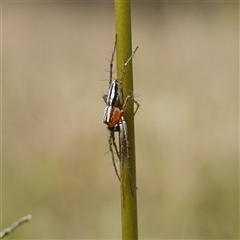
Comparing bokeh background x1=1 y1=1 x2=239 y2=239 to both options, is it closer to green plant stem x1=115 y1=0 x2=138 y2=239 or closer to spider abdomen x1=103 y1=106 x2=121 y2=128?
spider abdomen x1=103 y1=106 x2=121 y2=128

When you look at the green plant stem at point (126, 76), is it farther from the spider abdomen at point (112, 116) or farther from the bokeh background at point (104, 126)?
the bokeh background at point (104, 126)

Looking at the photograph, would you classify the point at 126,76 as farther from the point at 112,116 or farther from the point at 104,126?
the point at 104,126

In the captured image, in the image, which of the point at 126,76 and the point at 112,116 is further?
the point at 112,116

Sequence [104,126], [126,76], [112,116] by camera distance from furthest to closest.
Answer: [104,126], [112,116], [126,76]

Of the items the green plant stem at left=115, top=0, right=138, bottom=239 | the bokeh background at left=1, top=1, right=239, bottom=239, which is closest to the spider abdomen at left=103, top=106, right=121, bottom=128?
the green plant stem at left=115, top=0, right=138, bottom=239

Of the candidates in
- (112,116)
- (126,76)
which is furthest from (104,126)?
(126,76)

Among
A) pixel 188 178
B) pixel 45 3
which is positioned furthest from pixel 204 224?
pixel 45 3

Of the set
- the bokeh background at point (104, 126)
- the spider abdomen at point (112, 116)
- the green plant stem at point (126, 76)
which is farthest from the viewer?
the bokeh background at point (104, 126)

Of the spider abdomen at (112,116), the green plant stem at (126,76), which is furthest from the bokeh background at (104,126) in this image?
the green plant stem at (126,76)
